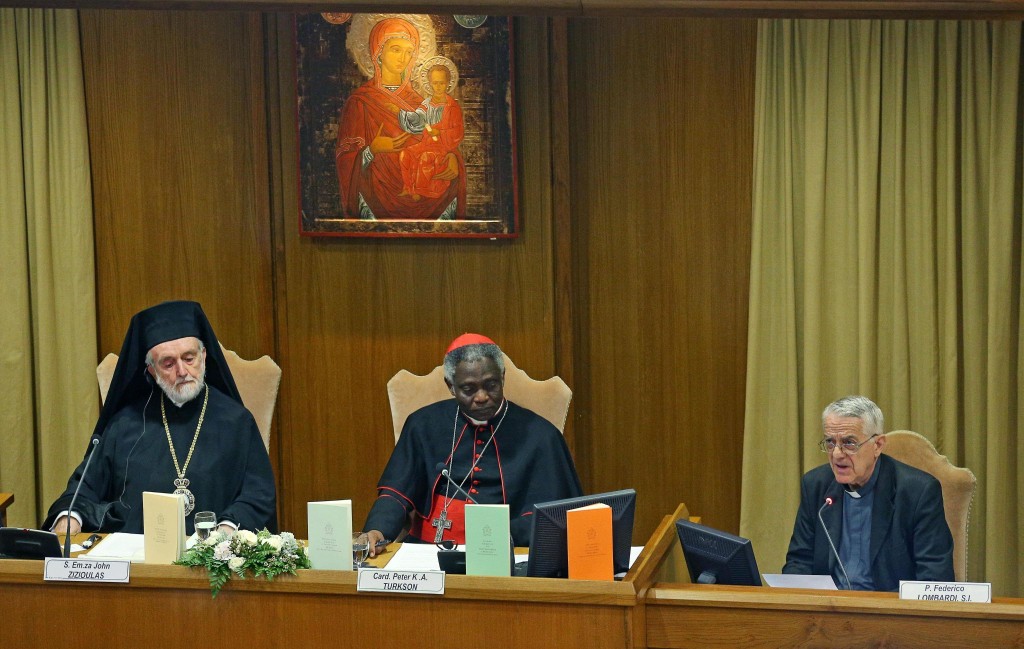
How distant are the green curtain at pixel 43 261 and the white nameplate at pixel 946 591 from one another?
395 cm

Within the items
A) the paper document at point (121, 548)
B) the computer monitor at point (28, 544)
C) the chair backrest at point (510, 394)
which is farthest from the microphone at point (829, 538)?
the computer monitor at point (28, 544)

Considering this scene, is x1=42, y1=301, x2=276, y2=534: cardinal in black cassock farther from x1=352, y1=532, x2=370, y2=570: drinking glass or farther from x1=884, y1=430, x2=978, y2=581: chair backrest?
x1=884, y1=430, x2=978, y2=581: chair backrest

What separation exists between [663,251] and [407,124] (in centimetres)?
132

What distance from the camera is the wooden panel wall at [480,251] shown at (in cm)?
525

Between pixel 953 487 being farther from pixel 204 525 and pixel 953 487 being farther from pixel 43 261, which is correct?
pixel 43 261

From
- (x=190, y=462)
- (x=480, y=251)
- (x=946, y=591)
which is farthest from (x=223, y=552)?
(x=480, y=251)

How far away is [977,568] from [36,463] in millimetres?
4415

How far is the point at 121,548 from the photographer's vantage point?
3.60 meters

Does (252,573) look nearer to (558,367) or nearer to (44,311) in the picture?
(558,367)

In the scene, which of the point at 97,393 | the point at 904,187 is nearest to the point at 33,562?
the point at 97,393

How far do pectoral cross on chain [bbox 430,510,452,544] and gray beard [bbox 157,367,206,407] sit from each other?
3.31 ft

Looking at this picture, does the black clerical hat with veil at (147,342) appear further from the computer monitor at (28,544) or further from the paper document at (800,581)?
the paper document at (800,581)

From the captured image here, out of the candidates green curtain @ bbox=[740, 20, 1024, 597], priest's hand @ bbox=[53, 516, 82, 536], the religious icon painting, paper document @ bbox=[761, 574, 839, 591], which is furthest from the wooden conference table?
the religious icon painting

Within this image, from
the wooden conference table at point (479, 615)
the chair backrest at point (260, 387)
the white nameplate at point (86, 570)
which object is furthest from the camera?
the chair backrest at point (260, 387)
